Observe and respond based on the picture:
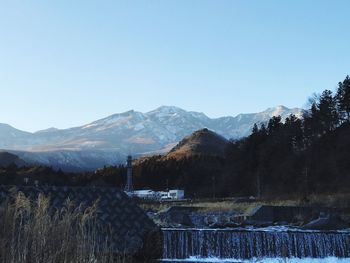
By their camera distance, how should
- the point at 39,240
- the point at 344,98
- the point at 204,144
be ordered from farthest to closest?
the point at 204,144 → the point at 344,98 → the point at 39,240

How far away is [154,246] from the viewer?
952 centimetres

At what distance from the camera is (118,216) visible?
9.41 meters

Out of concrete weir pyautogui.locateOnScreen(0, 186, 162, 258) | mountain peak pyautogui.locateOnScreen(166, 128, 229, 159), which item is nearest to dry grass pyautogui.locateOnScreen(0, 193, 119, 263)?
concrete weir pyautogui.locateOnScreen(0, 186, 162, 258)

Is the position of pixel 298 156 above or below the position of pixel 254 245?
above

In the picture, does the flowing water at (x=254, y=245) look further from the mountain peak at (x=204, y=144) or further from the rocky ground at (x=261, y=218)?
the mountain peak at (x=204, y=144)

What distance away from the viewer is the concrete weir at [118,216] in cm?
893

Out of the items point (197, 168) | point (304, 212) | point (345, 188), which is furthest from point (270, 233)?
point (197, 168)

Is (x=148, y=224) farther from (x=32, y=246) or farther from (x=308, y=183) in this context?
(x=308, y=183)

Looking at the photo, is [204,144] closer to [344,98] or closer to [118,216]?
[344,98]

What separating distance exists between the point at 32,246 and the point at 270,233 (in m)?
14.4

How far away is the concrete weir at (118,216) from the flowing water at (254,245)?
24.3ft

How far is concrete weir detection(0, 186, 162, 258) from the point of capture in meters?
8.93

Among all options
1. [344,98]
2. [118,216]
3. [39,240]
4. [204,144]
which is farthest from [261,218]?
[204,144]

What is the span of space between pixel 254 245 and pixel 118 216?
10.5 m
